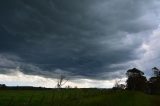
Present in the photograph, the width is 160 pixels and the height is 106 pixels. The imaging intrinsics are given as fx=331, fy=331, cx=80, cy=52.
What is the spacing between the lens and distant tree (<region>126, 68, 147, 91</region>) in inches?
6464

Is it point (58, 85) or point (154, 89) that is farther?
point (154, 89)

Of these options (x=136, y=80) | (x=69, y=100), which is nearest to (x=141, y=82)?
(x=136, y=80)

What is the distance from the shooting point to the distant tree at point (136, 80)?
164175 millimetres

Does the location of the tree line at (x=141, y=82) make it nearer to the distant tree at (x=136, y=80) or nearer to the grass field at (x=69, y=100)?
the distant tree at (x=136, y=80)

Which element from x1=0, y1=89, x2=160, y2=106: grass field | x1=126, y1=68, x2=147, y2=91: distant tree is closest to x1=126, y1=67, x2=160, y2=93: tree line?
x1=126, y1=68, x2=147, y2=91: distant tree

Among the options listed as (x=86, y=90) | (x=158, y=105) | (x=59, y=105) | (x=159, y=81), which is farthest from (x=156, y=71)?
(x=59, y=105)

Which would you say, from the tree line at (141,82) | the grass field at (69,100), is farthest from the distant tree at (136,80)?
the grass field at (69,100)

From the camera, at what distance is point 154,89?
174500 mm

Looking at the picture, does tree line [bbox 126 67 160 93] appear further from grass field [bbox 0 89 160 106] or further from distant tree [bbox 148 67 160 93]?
grass field [bbox 0 89 160 106]

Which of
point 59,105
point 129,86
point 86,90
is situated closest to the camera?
point 59,105

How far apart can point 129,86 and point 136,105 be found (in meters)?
113

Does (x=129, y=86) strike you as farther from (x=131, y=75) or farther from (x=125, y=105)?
(x=125, y=105)

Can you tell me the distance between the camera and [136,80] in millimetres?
167875

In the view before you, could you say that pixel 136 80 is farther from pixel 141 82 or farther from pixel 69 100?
pixel 69 100
